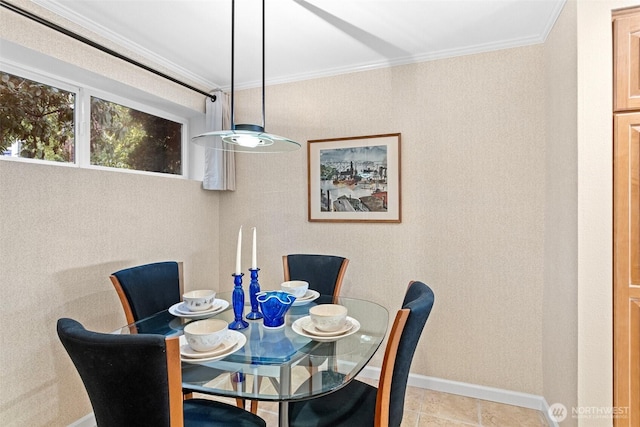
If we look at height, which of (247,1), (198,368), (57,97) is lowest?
(198,368)

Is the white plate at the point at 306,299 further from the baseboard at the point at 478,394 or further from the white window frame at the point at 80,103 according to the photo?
the white window frame at the point at 80,103

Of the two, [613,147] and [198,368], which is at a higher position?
[613,147]

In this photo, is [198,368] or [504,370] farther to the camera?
[504,370]

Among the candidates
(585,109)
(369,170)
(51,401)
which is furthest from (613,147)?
(51,401)

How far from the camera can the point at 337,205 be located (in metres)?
2.93

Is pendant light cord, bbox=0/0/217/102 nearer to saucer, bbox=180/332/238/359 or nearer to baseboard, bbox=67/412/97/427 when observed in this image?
saucer, bbox=180/332/238/359

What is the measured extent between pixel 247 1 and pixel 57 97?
1.40m

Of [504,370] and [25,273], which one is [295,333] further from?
[504,370]

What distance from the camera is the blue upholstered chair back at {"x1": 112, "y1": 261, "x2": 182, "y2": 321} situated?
1.92 meters

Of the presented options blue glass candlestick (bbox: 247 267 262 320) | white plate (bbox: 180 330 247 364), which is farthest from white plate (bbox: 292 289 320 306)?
white plate (bbox: 180 330 247 364)

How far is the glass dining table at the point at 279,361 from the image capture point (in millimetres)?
1247

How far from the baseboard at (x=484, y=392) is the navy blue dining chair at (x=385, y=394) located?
127 centimetres

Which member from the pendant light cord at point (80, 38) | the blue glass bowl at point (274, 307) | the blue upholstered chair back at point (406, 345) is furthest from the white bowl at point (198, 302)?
the pendant light cord at point (80, 38)

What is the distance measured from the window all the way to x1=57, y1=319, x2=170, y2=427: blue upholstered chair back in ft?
5.15
